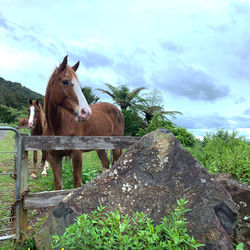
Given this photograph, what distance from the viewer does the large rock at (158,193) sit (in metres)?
2.28

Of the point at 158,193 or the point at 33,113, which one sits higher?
the point at 33,113

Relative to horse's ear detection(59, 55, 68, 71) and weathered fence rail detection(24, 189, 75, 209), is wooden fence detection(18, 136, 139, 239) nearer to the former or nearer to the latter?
weathered fence rail detection(24, 189, 75, 209)

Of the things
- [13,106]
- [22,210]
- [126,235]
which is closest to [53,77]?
[22,210]

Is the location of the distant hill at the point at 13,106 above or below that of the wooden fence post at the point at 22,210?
above

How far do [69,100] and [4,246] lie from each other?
2525mm

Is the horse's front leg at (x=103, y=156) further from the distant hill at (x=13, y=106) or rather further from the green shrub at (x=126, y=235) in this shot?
the distant hill at (x=13, y=106)

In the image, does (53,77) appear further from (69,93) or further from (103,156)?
(103,156)

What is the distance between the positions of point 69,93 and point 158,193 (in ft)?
8.64

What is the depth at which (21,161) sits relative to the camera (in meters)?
3.29

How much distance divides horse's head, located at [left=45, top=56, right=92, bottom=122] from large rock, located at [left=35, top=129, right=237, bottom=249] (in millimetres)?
1819

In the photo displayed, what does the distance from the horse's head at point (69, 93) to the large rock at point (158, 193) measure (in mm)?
1819

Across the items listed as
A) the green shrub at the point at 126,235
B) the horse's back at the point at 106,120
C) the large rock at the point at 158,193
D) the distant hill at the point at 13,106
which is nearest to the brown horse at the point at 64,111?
the horse's back at the point at 106,120

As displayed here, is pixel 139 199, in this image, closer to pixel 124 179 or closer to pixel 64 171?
pixel 124 179

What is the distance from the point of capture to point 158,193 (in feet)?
7.86
